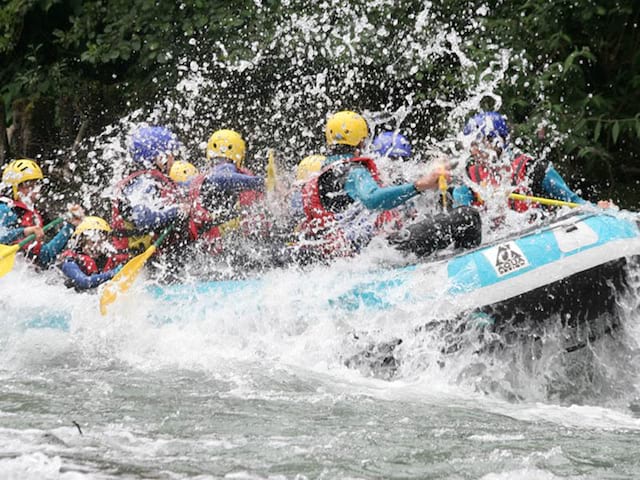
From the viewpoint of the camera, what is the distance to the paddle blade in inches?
279

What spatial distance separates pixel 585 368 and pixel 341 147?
1.89 m

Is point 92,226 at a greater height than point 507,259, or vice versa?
point 92,226

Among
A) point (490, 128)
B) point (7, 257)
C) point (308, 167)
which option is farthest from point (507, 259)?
point (7, 257)

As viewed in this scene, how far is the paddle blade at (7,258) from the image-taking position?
7.08 m

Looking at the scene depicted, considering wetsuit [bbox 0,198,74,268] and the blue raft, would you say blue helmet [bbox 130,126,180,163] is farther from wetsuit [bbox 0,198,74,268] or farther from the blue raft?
the blue raft

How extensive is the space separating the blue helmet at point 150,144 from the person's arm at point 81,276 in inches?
30.9

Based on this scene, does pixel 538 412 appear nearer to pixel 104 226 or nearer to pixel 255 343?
pixel 255 343

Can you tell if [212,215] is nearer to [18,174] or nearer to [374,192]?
[374,192]

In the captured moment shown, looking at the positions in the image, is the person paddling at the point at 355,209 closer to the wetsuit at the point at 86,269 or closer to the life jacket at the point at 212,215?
the life jacket at the point at 212,215

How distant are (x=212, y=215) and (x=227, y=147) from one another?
519mm

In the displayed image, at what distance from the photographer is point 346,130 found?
6.28 meters

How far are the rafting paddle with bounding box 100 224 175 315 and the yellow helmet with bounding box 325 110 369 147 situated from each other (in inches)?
55.0

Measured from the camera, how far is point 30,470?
345cm

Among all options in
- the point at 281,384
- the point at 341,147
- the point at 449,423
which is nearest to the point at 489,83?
the point at 341,147
